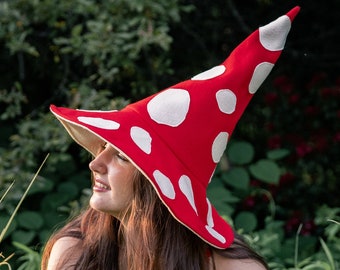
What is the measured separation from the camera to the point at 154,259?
2.03 m

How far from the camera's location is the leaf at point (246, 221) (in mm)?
3744

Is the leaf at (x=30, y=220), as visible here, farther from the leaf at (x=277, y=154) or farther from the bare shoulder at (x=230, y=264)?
the bare shoulder at (x=230, y=264)

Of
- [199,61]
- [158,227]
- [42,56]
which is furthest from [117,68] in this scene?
[158,227]

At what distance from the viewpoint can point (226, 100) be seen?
2016 millimetres

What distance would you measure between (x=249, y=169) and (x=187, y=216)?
2.16 m

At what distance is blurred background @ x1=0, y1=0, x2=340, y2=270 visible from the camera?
358cm

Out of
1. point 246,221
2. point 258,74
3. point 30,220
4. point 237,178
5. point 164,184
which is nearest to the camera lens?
point 164,184

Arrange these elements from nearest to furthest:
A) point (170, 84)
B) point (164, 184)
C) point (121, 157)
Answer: point (164, 184)
point (121, 157)
point (170, 84)

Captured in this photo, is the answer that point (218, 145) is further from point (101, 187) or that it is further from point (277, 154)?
point (277, 154)

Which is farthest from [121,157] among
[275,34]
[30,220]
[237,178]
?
[237,178]

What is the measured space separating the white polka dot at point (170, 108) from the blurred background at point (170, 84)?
40.7 inches

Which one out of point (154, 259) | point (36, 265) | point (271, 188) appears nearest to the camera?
point (154, 259)

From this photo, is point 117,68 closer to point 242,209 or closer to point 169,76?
point 169,76

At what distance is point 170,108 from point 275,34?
316mm
